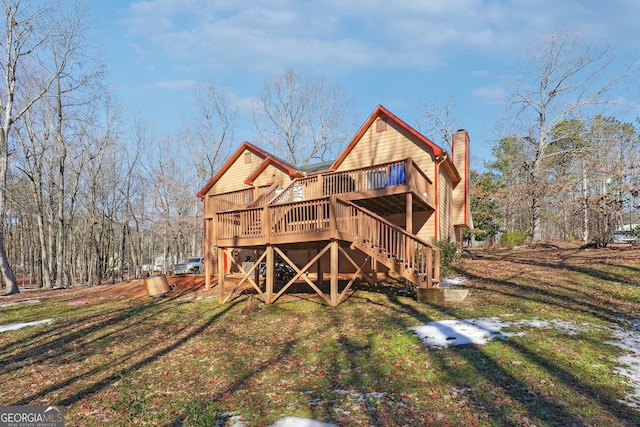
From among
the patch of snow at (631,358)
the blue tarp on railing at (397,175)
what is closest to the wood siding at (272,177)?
the blue tarp on railing at (397,175)

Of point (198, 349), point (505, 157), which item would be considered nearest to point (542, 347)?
point (198, 349)

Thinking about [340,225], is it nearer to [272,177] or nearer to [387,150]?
[387,150]

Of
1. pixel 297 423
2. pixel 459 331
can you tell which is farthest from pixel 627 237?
pixel 297 423

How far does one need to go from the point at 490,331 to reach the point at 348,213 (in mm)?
5043

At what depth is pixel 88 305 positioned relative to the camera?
14039 mm

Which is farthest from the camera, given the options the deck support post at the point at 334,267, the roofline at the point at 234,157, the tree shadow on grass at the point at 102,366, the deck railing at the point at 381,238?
the roofline at the point at 234,157

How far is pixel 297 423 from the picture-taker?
15.3 ft

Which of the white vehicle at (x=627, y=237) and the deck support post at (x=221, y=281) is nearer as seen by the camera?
the deck support post at (x=221, y=281)

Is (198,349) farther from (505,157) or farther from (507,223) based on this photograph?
(507,223)

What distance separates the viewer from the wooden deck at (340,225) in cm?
1063

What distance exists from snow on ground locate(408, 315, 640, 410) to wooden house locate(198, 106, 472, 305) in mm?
2407

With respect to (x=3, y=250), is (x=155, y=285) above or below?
below

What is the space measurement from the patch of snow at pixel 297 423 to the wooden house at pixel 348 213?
5.91 meters
